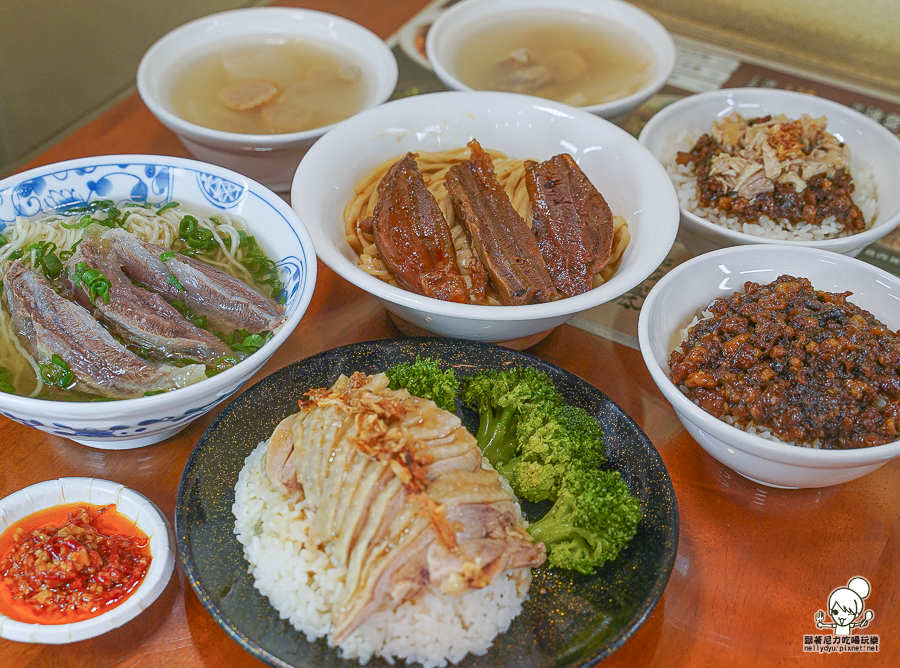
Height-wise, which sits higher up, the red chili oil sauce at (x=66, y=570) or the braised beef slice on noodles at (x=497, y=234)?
the braised beef slice on noodles at (x=497, y=234)

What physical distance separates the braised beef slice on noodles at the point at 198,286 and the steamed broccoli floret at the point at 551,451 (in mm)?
806

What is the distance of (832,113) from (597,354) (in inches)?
68.6

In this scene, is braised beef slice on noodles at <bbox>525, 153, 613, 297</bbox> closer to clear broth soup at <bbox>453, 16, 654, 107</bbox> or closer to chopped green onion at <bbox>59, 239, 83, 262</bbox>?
clear broth soup at <bbox>453, 16, 654, 107</bbox>

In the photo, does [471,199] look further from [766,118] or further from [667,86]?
[667,86]

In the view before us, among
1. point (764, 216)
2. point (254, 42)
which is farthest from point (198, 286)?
point (764, 216)

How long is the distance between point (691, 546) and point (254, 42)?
3.10 meters

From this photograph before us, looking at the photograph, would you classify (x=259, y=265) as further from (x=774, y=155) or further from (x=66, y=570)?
(x=774, y=155)

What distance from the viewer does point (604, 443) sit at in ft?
6.43

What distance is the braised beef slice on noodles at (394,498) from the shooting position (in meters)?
1.54

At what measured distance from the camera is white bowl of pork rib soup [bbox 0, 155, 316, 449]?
182 cm

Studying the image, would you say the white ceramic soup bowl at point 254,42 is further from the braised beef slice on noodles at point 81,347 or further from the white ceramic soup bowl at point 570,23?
the braised beef slice on noodles at point 81,347

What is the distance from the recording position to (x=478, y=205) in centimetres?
238
